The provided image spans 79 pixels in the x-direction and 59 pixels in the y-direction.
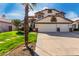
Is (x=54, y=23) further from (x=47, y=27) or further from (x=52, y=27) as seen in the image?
(x=47, y=27)

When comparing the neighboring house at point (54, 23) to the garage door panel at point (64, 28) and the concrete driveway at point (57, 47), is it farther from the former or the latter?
the concrete driveway at point (57, 47)

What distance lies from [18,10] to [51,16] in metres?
5.81

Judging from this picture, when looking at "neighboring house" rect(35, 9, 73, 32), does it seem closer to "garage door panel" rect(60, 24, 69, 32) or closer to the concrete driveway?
"garage door panel" rect(60, 24, 69, 32)

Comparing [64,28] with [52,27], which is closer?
[52,27]

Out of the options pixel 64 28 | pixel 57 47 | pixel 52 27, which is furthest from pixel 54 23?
pixel 57 47

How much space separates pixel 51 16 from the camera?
1584 cm

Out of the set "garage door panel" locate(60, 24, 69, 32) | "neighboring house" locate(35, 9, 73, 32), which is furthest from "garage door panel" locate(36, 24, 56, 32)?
"garage door panel" locate(60, 24, 69, 32)

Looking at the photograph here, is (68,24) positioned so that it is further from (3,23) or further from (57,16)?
(3,23)

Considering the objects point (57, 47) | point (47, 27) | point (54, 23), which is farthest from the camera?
point (47, 27)

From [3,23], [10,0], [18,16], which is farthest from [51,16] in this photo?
[10,0]

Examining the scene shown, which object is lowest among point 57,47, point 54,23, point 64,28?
point 57,47

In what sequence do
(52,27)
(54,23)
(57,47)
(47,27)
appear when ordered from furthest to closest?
1. (47,27)
2. (52,27)
3. (54,23)
4. (57,47)

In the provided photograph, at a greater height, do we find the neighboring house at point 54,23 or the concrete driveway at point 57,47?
the neighboring house at point 54,23

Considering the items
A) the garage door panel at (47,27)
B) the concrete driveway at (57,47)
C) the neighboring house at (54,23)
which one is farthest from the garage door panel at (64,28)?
the concrete driveway at (57,47)
